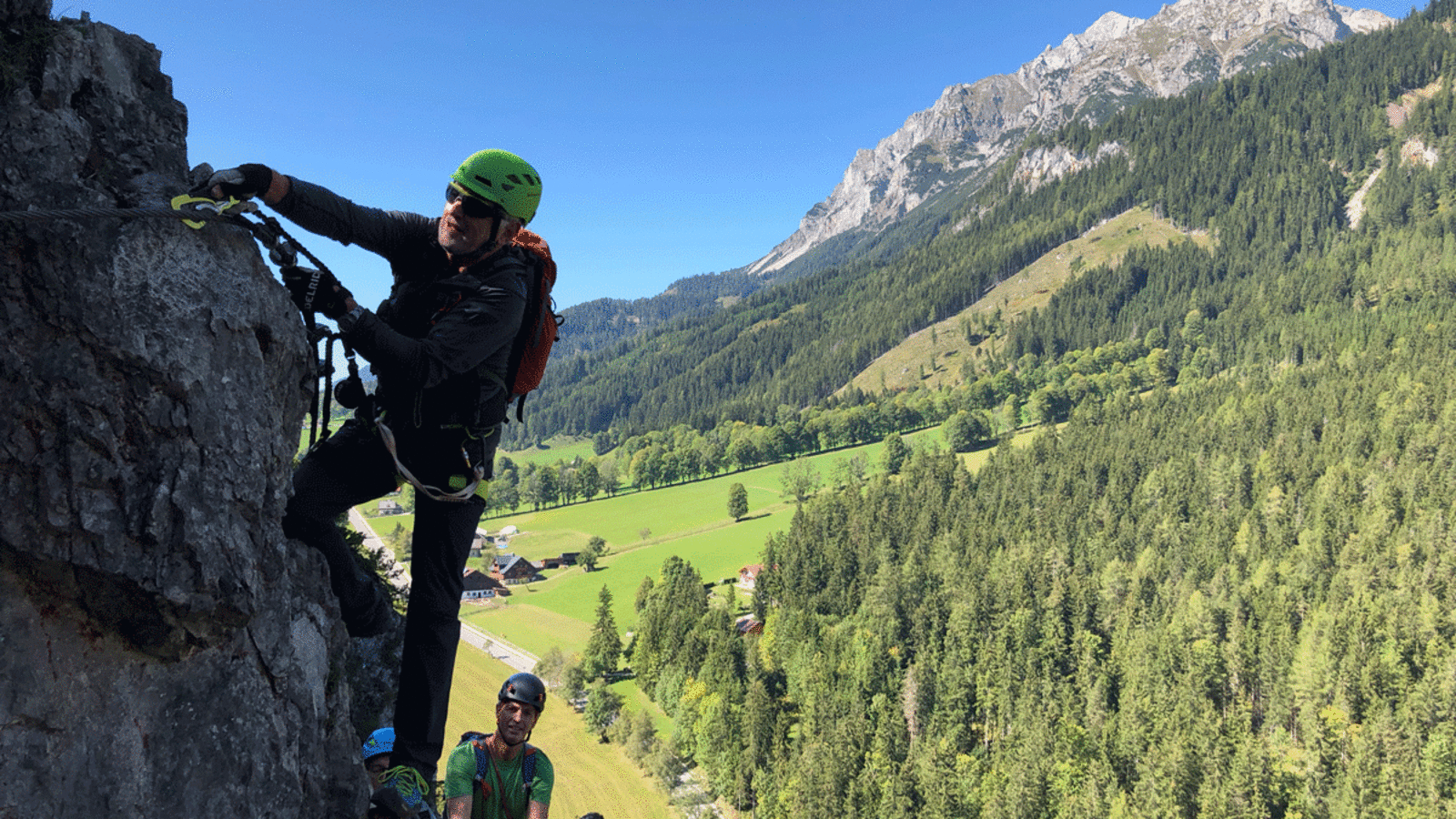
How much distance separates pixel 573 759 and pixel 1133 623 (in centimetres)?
5361

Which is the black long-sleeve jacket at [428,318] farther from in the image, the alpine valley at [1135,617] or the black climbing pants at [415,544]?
the alpine valley at [1135,617]

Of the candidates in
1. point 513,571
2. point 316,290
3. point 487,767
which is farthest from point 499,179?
point 513,571

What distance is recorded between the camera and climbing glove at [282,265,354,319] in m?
4.50

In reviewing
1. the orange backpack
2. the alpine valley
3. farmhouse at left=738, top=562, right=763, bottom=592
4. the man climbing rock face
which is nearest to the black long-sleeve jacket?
the man climbing rock face

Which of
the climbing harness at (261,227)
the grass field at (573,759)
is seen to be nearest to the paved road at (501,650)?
the grass field at (573,759)

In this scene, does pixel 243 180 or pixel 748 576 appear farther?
pixel 748 576

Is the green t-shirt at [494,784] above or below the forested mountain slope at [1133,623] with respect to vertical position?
above

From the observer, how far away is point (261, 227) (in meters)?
4.63

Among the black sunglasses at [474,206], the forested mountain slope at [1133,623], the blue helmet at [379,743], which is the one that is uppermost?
the black sunglasses at [474,206]

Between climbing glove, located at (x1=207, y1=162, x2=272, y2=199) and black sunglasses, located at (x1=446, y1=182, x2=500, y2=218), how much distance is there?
1.07 meters

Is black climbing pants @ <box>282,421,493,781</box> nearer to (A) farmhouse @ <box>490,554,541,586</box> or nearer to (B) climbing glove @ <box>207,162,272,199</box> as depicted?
(B) climbing glove @ <box>207,162,272,199</box>

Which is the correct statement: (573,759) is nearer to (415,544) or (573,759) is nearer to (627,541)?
(415,544)

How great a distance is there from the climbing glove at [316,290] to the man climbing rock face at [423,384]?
10mm

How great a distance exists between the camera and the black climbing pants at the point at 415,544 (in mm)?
5191
